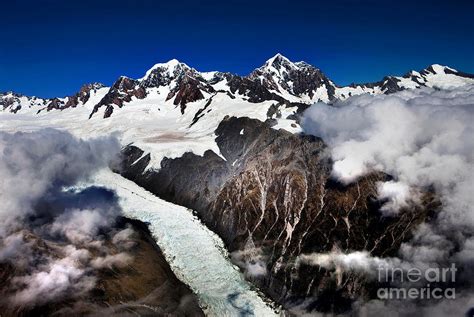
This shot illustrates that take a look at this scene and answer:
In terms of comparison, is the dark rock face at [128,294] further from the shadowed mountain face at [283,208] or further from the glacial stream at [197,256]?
the shadowed mountain face at [283,208]

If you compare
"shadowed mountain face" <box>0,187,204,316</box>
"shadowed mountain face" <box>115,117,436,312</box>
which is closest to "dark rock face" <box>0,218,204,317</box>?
"shadowed mountain face" <box>0,187,204,316</box>

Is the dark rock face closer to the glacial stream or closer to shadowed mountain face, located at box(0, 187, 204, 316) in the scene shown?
shadowed mountain face, located at box(0, 187, 204, 316)

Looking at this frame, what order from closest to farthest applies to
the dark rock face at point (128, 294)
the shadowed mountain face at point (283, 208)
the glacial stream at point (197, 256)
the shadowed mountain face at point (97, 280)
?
the dark rock face at point (128, 294) → the shadowed mountain face at point (97, 280) → the glacial stream at point (197, 256) → the shadowed mountain face at point (283, 208)

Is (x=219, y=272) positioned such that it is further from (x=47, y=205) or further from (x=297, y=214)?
(x=47, y=205)

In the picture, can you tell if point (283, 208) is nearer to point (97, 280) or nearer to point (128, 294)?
point (128, 294)

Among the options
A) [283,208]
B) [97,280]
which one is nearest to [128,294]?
[97,280]

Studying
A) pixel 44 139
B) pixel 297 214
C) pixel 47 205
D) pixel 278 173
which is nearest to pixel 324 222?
pixel 297 214


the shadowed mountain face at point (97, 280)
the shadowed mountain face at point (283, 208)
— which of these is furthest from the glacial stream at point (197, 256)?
the shadowed mountain face at point (97, 280)
